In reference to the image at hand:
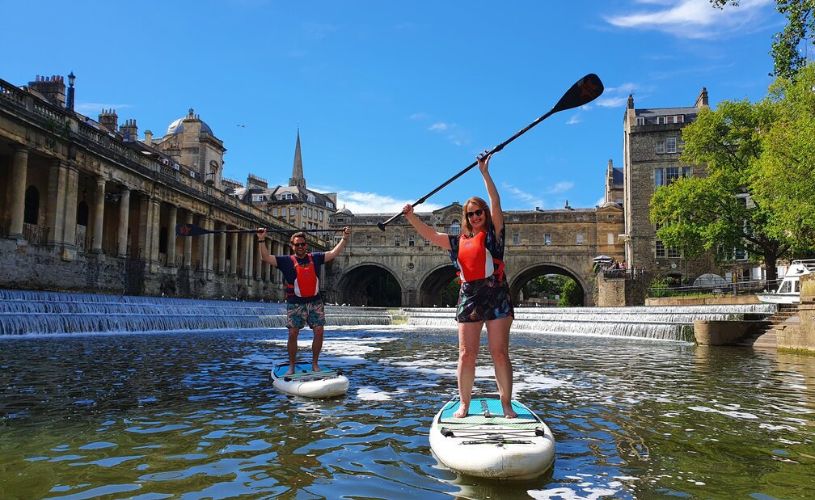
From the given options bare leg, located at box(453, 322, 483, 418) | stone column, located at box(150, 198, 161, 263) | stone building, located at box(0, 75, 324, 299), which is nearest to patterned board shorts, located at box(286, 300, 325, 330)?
bare leg, located at box(453, 322, 483, 418)

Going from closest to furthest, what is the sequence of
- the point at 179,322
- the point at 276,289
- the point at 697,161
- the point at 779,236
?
the point at 179,322 → the point at 779,236 → the point at 697,161 → the point at 276,289

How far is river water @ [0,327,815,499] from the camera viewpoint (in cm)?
352

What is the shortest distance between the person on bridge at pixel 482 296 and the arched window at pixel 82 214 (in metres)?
32.5

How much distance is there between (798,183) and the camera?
865 inches

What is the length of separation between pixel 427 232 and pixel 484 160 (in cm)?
82

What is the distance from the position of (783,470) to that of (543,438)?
1665 millimetres

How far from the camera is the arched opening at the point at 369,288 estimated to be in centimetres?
6644

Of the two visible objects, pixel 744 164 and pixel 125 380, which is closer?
pixel 125 380

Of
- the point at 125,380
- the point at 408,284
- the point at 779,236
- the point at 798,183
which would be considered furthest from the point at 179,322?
the point at 408,284

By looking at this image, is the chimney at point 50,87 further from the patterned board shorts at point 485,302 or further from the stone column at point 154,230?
the patterned board shorts at point 485,302

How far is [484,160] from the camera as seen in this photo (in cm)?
512

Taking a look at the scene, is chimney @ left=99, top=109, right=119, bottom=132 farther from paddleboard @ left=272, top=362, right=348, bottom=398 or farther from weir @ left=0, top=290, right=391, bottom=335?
paddleboard @ left=272, top=362, right=348, bottom=398

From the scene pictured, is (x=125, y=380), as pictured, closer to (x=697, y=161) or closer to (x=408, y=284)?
(x=697, y=161)

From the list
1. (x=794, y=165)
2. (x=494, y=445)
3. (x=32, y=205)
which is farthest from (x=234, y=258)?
(x=494, y=445)
